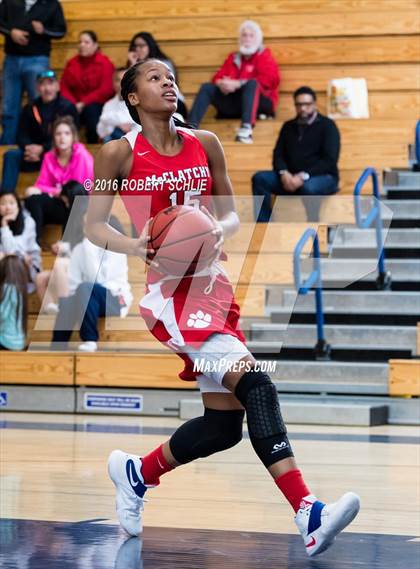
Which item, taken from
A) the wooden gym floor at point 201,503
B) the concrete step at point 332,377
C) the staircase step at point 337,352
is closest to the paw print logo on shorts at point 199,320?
the wooden gym floor at point 201,503

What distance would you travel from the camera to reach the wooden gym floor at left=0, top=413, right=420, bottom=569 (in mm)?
3549

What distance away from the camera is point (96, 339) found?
8562mm

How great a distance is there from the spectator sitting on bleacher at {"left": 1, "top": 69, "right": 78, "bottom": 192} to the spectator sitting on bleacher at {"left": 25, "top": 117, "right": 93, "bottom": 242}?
54cm

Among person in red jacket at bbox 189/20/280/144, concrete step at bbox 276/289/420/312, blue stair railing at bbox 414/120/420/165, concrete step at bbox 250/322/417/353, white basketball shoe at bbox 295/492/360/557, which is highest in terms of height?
person in red jacket at bbox 189/20/280/144

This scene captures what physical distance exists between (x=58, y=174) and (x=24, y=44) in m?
1.86

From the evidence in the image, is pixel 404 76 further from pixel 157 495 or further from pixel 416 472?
pixel 157 495

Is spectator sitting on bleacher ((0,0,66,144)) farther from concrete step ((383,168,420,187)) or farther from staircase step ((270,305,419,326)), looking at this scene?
staircase step ((270,305,419,326))

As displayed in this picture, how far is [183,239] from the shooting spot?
12.0ft

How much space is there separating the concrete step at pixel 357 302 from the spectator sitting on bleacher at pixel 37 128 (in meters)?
2.61

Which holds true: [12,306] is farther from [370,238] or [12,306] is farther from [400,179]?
[400,179]

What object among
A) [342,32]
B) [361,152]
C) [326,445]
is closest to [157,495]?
[326,445]

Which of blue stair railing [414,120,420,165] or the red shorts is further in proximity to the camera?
blue stair railing [414,120,420,165]

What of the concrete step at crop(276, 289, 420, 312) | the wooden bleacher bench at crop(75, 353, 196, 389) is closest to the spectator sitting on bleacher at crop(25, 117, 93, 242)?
the wooden bleacher bench at crop(75, 353, 196, 389)

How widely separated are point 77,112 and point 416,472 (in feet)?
18.8
